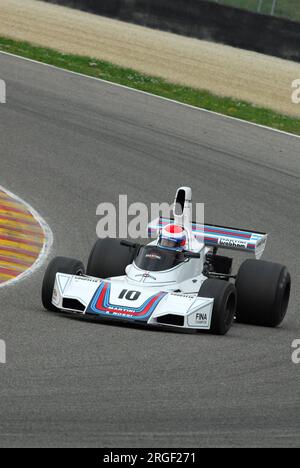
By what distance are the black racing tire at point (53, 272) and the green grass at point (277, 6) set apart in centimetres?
1997

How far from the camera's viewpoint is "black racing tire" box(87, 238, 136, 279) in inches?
500

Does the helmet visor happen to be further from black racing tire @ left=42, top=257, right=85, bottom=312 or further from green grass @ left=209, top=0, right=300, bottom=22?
green grass @ left=209, top=0, right=300, bottom=22

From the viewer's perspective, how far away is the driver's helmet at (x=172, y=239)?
1219 cm

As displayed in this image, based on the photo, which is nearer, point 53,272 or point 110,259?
point 53,272

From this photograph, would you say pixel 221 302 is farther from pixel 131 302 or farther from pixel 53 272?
pixel 53 272

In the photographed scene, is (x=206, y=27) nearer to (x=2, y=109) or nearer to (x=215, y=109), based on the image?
(x=215, y=109)

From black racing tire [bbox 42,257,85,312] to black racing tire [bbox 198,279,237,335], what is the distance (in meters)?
1.43

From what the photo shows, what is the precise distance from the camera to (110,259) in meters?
12.7

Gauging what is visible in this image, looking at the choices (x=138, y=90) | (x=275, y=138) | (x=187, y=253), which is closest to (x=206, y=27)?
(x=138, y=90)

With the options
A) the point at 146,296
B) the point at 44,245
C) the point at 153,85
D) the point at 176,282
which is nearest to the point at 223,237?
the point at 176,282

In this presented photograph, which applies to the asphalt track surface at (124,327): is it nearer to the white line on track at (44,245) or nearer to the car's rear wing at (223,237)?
the white line on track at (44,245)

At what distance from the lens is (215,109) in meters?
23.4

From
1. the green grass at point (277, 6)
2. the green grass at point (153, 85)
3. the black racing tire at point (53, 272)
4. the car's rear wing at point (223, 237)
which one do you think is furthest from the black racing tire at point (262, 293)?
the green grass at point (277, 6)

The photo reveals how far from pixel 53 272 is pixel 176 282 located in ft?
4.40
